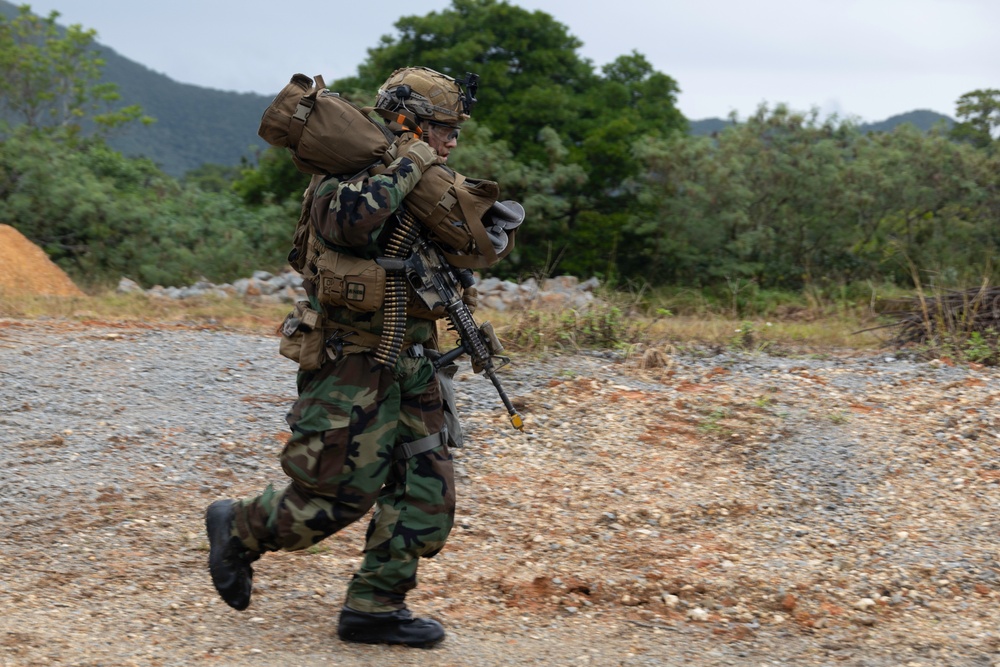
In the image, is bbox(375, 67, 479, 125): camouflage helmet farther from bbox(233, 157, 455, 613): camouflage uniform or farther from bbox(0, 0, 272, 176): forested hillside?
bbox(0, 0, 272, 176): forested hillside

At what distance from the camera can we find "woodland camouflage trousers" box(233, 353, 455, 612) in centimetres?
316

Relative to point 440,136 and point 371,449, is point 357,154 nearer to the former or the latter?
point 440,136

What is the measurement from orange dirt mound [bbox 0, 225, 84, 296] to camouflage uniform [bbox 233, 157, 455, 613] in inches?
283

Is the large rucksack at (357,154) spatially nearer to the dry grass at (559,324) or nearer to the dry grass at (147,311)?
the dry grass at (559,324)

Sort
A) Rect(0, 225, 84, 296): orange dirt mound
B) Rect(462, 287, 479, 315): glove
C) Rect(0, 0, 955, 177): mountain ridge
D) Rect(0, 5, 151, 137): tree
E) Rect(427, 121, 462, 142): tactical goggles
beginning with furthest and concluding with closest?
Rect(0, 0, 955, 177): mountain ridge → Rect(0, 5, 151, 137): tree → Rect(0, 225, 84, 296): orange dirt mound → Rect(462, 287, 479, 315): glove → Rect(427, 121, 462, 142): tactical goggles

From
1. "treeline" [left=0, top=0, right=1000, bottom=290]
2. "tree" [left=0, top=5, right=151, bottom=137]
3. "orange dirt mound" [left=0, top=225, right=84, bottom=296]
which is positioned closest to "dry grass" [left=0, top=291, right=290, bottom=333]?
"orange dirt mound" [left=0, top=225, right=84, bottom=296]

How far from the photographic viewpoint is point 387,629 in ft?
10.7

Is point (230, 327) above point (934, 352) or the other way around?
the other way around

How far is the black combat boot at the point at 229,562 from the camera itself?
10.7 feet

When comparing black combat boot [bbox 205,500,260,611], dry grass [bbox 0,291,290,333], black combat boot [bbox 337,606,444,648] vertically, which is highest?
dry grass [bbox 0,291,290,333]

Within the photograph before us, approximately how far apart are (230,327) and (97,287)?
345 cm

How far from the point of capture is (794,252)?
540 inches

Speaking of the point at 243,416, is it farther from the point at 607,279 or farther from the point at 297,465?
the point at 607,279

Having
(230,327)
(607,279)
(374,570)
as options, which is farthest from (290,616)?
(607,279)
